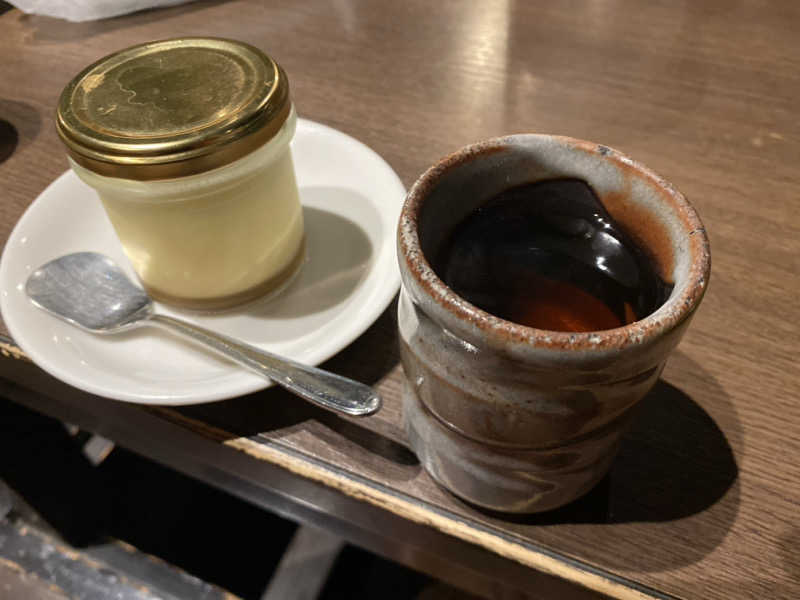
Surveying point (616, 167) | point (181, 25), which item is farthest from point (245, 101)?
point (181, 25)

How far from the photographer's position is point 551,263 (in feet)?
1.13

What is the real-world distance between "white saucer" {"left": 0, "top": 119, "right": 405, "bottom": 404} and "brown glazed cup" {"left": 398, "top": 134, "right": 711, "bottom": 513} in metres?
0.12

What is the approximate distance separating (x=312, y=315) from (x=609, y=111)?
→ 408 mm

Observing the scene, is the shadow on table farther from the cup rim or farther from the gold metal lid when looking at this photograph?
the cup rim

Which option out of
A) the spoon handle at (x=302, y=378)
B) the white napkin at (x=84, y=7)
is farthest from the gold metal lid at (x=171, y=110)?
the white napkin at (x=84, y=7)

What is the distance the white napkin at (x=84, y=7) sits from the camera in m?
0.85

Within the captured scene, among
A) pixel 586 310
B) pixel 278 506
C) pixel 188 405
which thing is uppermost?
pixel 586 310

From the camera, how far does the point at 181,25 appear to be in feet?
2.80

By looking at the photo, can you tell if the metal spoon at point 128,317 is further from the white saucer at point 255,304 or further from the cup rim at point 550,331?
the cup rim at point 550,331

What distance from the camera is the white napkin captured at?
0.85 m

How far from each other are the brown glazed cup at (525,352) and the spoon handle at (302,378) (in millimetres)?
31

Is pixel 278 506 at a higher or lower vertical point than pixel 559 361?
lower

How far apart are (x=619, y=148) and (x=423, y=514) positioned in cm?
42

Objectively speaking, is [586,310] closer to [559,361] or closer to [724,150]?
[559,361]
